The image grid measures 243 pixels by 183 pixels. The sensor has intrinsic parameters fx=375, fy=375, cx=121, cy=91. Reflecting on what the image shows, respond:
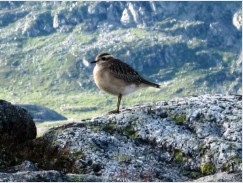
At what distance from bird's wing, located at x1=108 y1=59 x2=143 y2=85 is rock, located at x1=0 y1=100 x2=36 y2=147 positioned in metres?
4.48

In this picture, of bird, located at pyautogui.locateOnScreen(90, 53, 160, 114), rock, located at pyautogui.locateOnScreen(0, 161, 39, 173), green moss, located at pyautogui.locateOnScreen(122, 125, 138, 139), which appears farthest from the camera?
bird, located at pyautogui.locateOnScreen(90, 53, 160, 114)

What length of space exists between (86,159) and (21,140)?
3815mm

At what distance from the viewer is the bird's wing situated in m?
17.8

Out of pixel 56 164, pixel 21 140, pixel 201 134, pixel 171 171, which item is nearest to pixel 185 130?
pixel 201 134

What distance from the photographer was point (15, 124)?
16094 millimetres

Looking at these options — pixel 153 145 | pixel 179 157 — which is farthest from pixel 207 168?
pixel 153 145

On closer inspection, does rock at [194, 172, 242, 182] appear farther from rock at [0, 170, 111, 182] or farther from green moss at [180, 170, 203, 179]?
rock at [0, 170, 111, 182]

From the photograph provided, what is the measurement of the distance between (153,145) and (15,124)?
596cm

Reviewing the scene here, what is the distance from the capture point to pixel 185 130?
15.6 m

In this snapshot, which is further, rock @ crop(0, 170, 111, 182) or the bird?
the bird

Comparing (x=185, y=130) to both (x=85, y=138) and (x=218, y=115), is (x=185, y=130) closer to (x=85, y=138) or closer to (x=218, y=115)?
(x=218, y=115)

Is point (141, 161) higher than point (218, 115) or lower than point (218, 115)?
lower

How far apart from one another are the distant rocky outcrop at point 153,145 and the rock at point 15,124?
691mm

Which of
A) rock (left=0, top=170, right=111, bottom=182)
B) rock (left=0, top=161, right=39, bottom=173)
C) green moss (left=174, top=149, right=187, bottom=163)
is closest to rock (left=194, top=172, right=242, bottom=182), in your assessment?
green moss (left=174, top=149, right=187, bottom=163)
